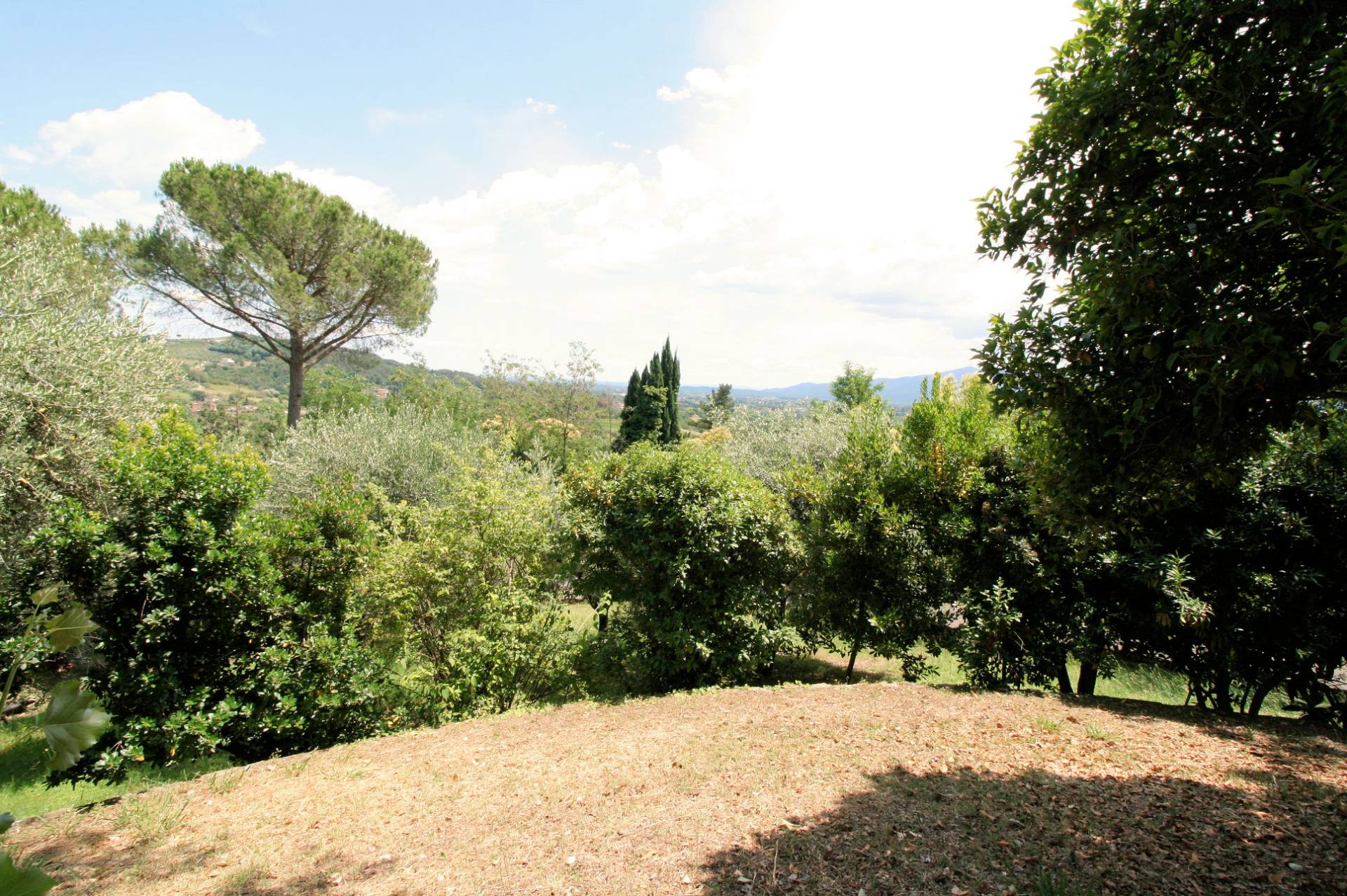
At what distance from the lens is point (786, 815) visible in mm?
4836

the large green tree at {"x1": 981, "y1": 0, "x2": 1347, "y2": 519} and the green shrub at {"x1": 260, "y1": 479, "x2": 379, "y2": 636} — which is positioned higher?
the large green tree at {"x1": 981, "y1": 0, "x2": 1347, "y2": 519}

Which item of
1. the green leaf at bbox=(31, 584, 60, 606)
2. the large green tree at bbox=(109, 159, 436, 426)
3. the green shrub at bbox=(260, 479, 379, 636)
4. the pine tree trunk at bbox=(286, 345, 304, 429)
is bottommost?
the green shrub at bbox=(260, 479, 379, 636)

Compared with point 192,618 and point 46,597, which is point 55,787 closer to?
point 192,618

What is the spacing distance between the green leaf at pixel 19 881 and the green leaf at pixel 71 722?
0.33m

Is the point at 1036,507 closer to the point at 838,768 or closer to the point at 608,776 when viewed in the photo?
the point at 838,768

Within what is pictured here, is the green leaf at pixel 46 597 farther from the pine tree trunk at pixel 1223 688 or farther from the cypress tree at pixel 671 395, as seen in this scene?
the cypress tree at pixel 671 395

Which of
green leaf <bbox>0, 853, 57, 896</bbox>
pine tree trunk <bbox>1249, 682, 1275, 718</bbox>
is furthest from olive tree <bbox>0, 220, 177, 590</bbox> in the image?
pine tree trunk <bbox>1249, 682, 1275, 718</bbox>

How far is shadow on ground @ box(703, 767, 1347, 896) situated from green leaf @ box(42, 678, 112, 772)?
3.84 m

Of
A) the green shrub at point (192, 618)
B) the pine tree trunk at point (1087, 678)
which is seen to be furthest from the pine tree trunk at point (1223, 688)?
the green shrub at point (192, 618)

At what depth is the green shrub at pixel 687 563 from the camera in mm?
9641

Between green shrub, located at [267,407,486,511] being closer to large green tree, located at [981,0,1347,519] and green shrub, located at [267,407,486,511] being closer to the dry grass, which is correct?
the dry grass

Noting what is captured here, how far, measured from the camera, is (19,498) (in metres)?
A: 8.91

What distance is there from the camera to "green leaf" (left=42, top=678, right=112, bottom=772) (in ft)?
3.33

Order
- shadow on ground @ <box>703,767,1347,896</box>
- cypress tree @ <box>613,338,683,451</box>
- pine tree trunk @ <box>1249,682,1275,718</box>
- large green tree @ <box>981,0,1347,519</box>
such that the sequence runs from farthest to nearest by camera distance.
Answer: cypress tree @ <box>613,338,683,451</box>
pine tree trunk @ <box>1249,682,1275,718</box>
shadow on ground @ <box>703,767,1347,896</box>
large green tree @ <box>981,0,1347,519</box>
